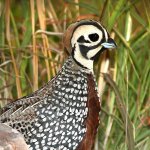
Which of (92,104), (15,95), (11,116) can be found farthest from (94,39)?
(15,95)

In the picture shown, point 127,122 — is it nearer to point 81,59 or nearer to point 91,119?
point 91,119

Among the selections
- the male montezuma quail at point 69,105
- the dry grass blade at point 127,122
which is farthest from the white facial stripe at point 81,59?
the dry grass blade at point 127,122

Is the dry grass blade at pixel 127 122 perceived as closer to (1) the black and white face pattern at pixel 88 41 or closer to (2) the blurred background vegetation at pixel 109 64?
(2) the blurred background vegetation at pixel 109 64

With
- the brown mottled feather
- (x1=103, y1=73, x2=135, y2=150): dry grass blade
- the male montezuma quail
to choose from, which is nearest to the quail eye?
the male montezuma quail

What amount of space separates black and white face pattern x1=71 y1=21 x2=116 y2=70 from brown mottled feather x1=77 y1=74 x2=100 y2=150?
0.46 ft

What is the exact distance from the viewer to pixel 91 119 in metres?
3.75

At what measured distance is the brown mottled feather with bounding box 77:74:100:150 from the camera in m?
3.73

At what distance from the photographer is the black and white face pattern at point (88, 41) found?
3.70 metres

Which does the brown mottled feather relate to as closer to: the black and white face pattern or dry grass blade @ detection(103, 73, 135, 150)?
the black and white face pattern

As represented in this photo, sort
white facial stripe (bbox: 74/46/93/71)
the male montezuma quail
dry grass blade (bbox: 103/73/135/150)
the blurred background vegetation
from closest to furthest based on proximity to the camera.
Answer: the male montezuma quail < white facial stripe (bbox: 74/46/93/71) < dry grass blade (bbox: 103/73/135/150) < the blurred background vegetation

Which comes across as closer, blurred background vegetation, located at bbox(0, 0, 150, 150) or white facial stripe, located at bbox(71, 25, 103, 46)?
white facial stripe, located at bbox(71, 25, 103, 46)

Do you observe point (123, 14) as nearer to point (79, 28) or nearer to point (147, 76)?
point (147, 76)

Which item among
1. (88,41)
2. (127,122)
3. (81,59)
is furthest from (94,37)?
(127,122)

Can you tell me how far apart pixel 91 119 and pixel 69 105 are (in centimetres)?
13
